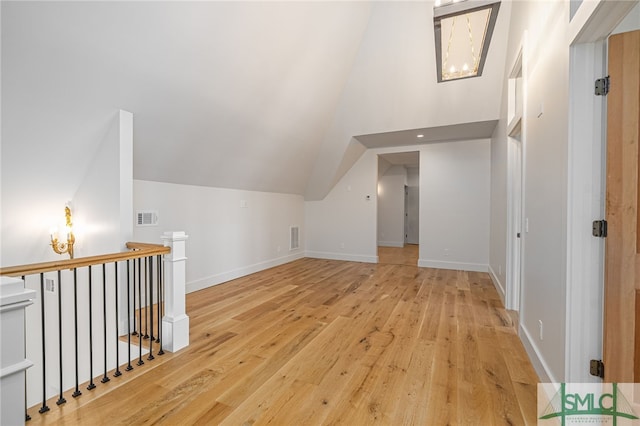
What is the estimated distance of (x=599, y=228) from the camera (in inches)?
56.0

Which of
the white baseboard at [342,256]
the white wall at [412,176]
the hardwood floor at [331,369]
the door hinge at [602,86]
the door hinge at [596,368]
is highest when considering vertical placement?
the white wall at [412,176]

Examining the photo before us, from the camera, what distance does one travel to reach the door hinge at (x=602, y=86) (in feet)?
4.64

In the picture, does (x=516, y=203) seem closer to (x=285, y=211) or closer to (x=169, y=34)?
(x=169, y=34)

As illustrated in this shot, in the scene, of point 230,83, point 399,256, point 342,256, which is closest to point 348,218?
point 342,256

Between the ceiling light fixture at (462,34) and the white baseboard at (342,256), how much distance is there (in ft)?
12.2

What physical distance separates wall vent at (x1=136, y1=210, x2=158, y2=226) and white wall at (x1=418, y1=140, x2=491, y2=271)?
4698 millimetres

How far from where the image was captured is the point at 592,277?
146cm

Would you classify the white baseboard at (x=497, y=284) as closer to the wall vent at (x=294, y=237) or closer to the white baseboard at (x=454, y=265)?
the white baseboard at (x=454, y=265)

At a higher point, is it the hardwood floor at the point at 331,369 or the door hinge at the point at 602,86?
the door hinge at the point at 602,86

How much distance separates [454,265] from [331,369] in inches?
166

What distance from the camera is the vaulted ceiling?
2.05 m

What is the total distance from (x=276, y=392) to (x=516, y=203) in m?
3.08

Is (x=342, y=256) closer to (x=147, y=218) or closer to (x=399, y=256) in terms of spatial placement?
(x=399, y=256)

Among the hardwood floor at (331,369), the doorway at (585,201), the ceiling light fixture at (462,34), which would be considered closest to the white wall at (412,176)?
the ceiling light fixture at (462,34)
